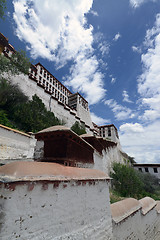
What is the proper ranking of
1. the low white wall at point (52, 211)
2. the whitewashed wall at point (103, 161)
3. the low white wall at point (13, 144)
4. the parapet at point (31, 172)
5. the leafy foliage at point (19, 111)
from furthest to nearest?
the leafy foliage at point (19, 111)
the whitewashed wall at point (103, 161)
the low white wall at point (13, 144)
the parapet at point (31, 172)
the low white wall at point (52, 211)

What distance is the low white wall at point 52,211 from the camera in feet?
4.16

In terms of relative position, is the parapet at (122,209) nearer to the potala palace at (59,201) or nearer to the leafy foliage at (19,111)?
the potala palace at (59,201)

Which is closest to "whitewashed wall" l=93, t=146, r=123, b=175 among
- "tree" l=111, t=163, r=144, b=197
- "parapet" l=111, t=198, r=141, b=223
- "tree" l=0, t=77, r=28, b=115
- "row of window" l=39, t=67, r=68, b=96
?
"tree" l=111, t=163, r=144, b=197

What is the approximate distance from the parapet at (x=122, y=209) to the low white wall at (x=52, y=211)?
0.57 m

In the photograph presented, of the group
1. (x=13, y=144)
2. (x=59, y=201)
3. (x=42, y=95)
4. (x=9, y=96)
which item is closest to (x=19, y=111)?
(x=9, y=96)

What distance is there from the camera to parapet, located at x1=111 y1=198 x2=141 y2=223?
3051mm

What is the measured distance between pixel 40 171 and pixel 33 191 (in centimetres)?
24

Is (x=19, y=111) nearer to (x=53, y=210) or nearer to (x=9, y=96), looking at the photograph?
(x=9, y=96)

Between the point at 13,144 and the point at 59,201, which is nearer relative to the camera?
the point at 59,201

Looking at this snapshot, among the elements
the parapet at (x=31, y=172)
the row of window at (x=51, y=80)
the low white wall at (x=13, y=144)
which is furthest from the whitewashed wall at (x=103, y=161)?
the row of window at (x=51, y=80)

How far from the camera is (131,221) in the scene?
3.56 metres

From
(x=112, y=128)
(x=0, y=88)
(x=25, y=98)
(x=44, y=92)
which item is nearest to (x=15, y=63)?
(x=0, y=88)

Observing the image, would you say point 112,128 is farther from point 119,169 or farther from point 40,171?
point 40,171

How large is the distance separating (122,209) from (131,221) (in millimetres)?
607
